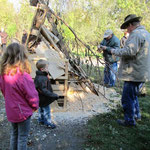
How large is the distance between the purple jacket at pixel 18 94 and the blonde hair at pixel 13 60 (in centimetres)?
6

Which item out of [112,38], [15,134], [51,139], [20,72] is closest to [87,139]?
[51,139]

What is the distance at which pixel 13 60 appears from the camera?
1.84m

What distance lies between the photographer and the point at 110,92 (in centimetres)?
543

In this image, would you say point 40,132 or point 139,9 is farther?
point 139,9

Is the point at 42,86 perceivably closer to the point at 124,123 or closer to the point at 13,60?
the point at 13,60

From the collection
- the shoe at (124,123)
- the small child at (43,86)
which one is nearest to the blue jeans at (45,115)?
the small child at (43,86)

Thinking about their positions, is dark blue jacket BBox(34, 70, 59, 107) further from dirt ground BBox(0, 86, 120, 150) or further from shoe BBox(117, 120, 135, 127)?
shoe BBox(117, 120, 135, 127)

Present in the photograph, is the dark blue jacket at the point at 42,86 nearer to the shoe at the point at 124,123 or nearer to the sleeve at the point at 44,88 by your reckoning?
the sleeve at the point at 44,88

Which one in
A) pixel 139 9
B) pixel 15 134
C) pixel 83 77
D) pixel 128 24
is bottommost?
pixel 15 134

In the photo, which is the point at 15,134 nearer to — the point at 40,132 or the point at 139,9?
the point at 40,132

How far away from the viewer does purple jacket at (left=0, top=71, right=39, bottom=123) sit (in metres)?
1.84

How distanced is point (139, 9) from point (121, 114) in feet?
29.3

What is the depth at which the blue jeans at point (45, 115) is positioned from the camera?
119 inches

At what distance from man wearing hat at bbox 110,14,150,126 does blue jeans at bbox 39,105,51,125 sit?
1.48m
